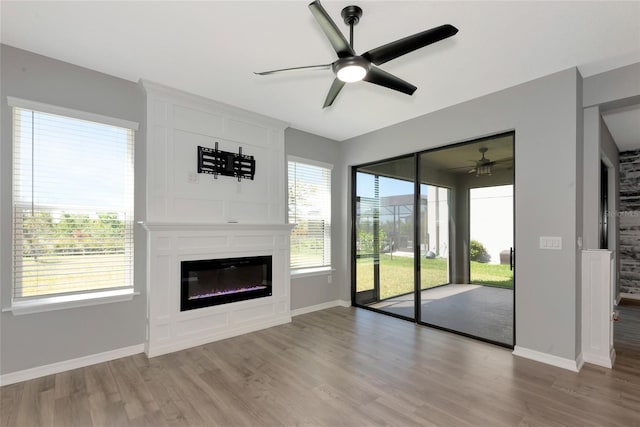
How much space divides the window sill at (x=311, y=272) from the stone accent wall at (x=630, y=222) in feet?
17.7

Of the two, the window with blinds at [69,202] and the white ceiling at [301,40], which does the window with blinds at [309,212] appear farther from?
the window with blinds at [69,202]

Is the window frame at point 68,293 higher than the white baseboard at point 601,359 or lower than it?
higher

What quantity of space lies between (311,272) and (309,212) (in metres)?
0.98

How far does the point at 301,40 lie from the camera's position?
2.51 m

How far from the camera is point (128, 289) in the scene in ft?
10.6

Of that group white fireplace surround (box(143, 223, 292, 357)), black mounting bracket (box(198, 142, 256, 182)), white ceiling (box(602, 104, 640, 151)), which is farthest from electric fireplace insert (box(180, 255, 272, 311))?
white ceiling (box(602, 104, 640, 151))

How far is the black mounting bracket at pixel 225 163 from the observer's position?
3.69 m

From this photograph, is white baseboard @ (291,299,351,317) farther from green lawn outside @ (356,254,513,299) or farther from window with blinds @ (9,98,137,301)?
window with blinds @ (9,98,137,301)

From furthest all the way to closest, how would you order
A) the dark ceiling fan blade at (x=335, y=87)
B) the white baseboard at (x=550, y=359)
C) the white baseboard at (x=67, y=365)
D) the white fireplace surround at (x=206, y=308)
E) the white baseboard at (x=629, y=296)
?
the white baseboard at (x=629, y=296) < the white fireplace surround at (x=206, y=308) < the white baseboard at (x=550, y=359) < the white baseboard at (x=67, y=365) < the dark ceiling fan blade at (x=335, y=87)

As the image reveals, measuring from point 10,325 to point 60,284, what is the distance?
17.4 inches

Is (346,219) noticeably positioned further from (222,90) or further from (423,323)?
(222,90)

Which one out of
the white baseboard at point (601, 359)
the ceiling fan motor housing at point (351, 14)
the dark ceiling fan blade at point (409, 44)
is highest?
the ceiling fan motor housing at point (351, 14)

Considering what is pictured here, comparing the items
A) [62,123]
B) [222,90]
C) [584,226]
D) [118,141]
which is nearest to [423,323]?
[584,226]

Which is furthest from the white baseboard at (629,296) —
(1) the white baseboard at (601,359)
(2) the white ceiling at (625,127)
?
(1) the white baseboard at (601,359)
